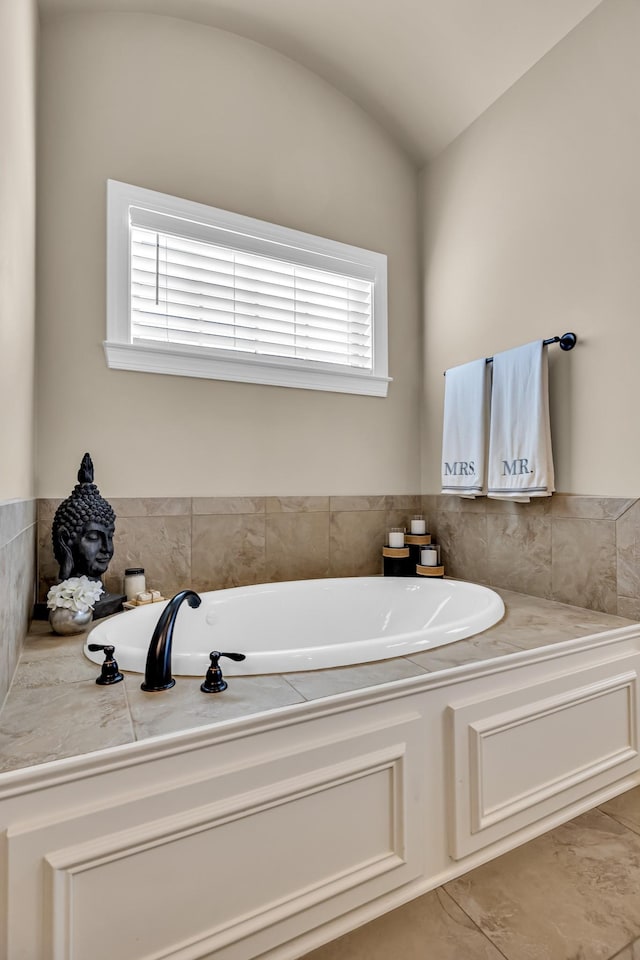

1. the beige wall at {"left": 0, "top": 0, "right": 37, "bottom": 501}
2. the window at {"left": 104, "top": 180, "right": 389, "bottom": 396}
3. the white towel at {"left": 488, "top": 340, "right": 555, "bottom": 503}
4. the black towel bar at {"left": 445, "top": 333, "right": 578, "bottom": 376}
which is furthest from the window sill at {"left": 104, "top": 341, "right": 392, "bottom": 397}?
the black towel bar at {"left": 445, "top": 333, "right": 578, "bottom": 376}

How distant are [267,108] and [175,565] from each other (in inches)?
84.3

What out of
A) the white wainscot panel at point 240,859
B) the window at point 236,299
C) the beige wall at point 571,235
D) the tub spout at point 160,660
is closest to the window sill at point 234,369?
the window at point 236,299

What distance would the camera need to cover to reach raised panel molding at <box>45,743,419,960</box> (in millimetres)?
822

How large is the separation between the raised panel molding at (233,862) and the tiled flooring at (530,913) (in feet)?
0.37

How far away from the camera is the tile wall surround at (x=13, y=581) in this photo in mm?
1052

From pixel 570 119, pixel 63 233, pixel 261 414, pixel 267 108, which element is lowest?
pixel 261 414

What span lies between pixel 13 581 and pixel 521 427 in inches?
72.8

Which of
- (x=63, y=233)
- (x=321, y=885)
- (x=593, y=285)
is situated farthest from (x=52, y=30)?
(x=321, y=885)

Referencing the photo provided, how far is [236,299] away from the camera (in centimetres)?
225

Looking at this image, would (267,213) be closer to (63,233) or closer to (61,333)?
(63,233)

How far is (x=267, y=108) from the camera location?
232 cm

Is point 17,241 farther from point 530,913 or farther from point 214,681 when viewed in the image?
point 530,913

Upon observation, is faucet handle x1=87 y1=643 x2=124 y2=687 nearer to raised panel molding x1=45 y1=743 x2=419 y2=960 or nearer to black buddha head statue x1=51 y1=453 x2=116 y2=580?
raised panel molding x1=45 y1=743 x2=419 y2=960

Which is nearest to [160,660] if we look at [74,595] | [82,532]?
[74,595]
